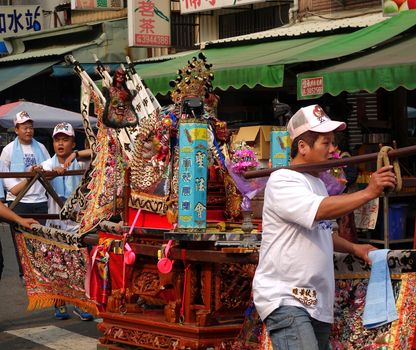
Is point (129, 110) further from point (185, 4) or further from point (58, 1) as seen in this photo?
point (58, 1)

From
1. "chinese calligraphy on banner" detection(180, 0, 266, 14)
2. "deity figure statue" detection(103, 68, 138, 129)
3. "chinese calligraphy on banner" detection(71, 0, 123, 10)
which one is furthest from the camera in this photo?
"chinese calligraphy on banner" detection(71, 0, 123, 10)

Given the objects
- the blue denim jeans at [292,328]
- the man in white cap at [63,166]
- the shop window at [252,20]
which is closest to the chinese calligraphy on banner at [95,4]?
the shop window at [252,20]

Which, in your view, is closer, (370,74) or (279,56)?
(370,74)

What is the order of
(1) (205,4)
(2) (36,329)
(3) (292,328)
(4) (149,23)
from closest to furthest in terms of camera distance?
(3) (292,328), (2) (36,329), (1) (205,4), (4) (149,23)

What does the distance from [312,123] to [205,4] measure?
47.3 ft

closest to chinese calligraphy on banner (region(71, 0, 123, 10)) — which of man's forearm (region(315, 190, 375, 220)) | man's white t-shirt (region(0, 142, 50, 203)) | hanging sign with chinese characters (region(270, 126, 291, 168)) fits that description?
man's white t-shirt (region(0, 142, 50, 203))

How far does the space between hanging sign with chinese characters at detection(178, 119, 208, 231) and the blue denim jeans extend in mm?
1774

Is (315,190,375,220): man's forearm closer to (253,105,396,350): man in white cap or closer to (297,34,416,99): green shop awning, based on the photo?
(253,105,396,350): man in white cap

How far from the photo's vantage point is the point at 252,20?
786 inches

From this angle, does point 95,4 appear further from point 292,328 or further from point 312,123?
point 292,328

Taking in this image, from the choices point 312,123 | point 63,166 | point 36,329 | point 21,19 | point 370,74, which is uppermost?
point 21,19

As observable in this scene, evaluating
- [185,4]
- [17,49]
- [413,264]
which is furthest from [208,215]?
[17,49]

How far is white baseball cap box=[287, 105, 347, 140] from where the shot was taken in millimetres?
4781

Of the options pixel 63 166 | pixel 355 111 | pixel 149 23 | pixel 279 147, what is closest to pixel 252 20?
pixel 149 23
